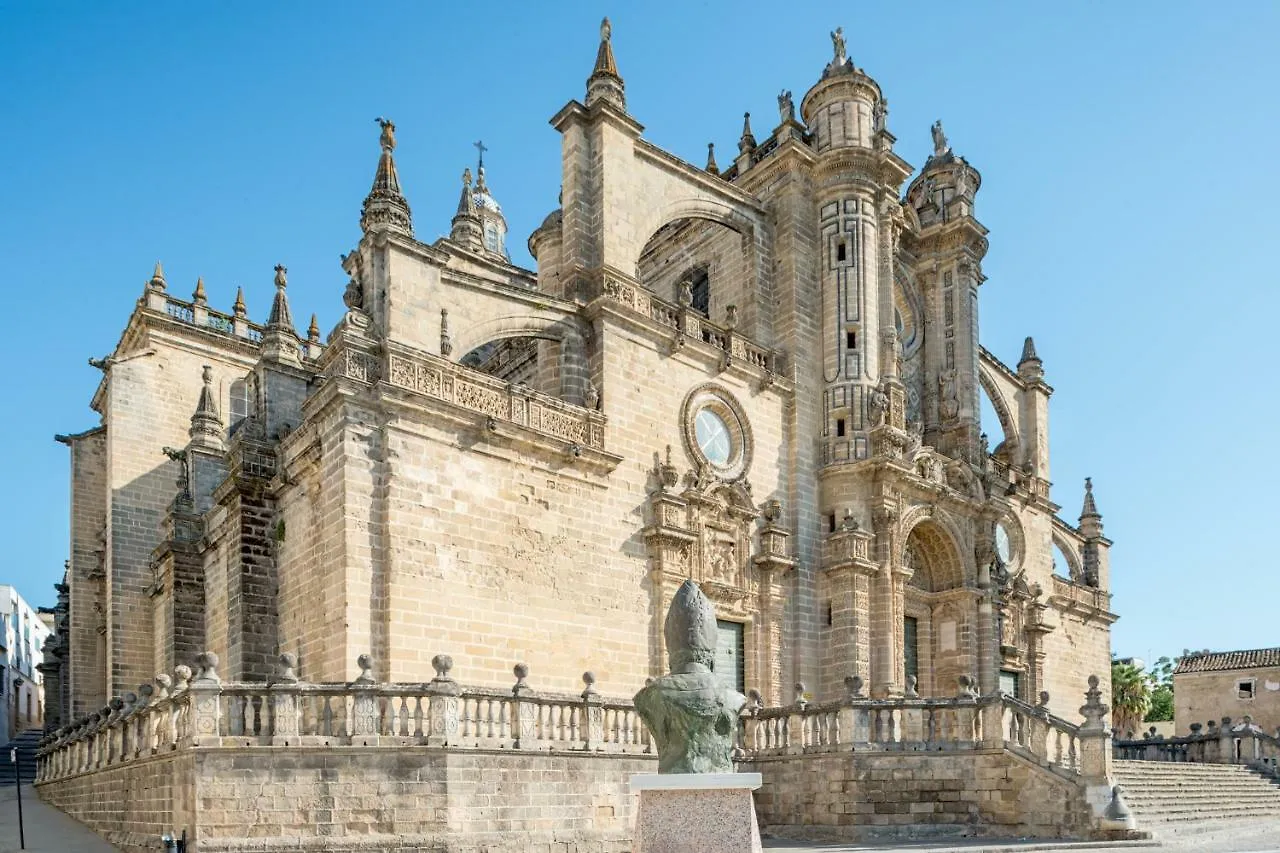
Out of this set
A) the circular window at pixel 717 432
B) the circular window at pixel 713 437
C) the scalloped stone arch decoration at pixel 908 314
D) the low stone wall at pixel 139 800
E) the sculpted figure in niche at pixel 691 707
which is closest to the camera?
the sculpted figure in niche at pixel 691 707

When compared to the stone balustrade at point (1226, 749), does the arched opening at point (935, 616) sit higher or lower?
higher

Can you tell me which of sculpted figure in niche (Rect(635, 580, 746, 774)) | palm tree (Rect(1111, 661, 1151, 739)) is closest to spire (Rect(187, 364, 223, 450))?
sculpted figure in niche (Rect(635, 580, 746, 774))

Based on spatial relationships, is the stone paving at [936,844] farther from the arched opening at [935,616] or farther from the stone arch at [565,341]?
the stone arch at [565,341]

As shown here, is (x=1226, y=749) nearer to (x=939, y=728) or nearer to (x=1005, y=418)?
(x=1005, y=418)

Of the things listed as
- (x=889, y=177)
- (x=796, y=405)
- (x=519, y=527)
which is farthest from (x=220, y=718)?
(x=889, y=177)

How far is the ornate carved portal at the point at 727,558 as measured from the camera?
19.3m

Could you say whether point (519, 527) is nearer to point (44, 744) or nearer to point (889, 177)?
point (889, 177)

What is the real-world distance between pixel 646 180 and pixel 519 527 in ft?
26.5

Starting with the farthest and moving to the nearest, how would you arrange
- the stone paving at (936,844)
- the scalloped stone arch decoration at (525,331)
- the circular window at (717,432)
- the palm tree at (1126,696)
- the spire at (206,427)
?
the palm tree at (1126,696) < the spire at (206,427) < the circular window at (717,432) < the scalloped stone arch decoration at (525,331) < the stone paving at (936,844)

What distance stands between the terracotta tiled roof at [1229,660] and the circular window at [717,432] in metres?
25.3

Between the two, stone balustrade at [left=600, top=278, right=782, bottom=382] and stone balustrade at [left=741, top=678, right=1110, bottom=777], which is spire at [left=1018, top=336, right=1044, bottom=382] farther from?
stone balustrade at [left=741, top=678, right=1110, bottom=777]

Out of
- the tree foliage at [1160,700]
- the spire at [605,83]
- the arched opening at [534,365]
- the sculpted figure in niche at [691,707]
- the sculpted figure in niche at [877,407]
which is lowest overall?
the tree foliage at [1160,700]

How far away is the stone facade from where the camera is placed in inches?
1452

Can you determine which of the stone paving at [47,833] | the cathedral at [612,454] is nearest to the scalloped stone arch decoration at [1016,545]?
the cathedral at [612,454]
